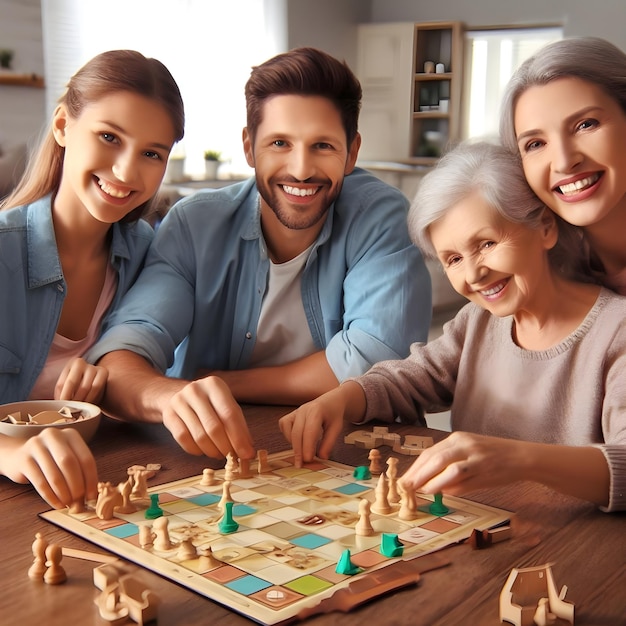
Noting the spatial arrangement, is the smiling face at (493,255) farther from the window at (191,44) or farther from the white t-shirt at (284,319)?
the window at (191,44)

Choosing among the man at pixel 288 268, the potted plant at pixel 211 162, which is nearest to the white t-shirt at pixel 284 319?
the man at pixel 288 268

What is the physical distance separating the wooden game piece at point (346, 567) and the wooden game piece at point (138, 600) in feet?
0.66

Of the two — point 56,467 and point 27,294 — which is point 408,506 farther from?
point 27,294

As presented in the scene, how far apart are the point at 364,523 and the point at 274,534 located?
→ 114 mm

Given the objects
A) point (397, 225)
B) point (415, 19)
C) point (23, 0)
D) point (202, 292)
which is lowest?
point (202, 292)

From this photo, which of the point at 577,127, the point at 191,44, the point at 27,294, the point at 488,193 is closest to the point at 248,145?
the point at 27,294

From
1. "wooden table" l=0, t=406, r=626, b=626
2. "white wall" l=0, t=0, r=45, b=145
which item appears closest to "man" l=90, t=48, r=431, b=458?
"wooden table" l=0, t=406, r=626, b=626

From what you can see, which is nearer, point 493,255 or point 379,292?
point 493,255

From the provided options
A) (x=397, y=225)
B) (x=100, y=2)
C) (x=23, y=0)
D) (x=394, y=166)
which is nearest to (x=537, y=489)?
(x=397, y=225)

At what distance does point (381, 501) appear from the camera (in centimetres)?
111

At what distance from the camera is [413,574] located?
886mm

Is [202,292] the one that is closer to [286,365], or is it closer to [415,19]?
[286,365]

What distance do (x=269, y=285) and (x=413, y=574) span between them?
1.24 metres

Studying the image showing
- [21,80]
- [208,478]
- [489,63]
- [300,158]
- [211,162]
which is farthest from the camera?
[489,63]
